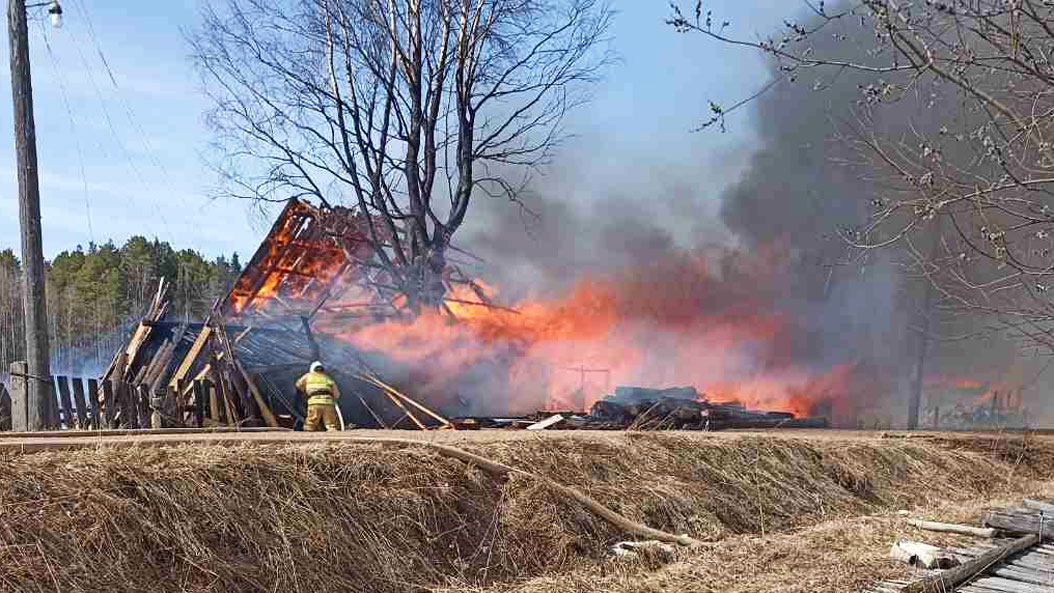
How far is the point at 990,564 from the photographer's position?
30.2 feet

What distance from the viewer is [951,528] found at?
445 inches

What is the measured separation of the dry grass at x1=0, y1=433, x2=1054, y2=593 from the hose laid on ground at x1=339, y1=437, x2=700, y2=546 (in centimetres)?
11

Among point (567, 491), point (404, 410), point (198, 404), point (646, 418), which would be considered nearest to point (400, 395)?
point (404, 410)

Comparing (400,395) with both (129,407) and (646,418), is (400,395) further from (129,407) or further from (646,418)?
(129,407)

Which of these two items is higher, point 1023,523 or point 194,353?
point 194,353

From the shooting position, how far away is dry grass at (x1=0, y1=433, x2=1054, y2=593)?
265 inches

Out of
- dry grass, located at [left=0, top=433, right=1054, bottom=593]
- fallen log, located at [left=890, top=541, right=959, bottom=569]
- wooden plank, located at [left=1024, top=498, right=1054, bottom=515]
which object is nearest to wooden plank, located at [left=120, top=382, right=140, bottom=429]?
dry grass, located at [left=0, top=433, right=1054, bottom=593]

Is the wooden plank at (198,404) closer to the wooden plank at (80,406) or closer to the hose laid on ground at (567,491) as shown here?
the wooden plank at (80,406)


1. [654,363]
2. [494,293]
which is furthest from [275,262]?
[654,363]

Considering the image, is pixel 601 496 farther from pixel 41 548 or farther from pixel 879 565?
pixel 41 548

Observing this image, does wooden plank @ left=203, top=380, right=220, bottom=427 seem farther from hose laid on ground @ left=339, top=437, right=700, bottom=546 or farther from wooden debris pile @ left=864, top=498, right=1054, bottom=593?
wooden debris pile @ left=864, top=498, right=1054, bottom=593

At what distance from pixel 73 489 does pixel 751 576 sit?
6.04 metres

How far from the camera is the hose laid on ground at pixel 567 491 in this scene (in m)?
9.72

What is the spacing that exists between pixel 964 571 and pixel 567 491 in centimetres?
394
